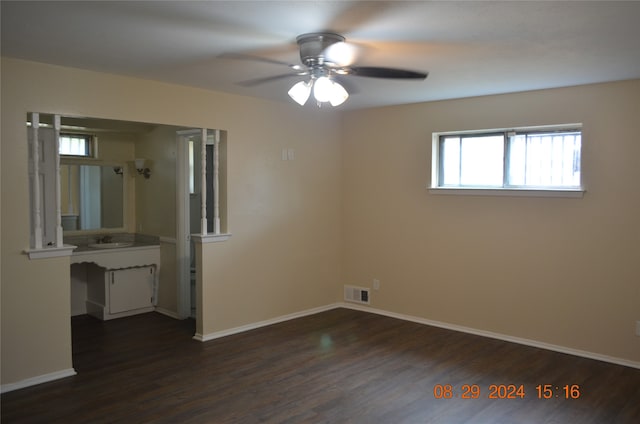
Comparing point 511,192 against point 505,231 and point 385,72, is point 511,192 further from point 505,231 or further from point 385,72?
point 385,72

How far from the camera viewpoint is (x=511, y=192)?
175 inches

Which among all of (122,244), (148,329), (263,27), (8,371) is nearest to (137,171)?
(122,244)

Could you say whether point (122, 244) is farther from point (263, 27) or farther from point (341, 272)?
point (263, 27)

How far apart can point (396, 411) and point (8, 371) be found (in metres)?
2.64

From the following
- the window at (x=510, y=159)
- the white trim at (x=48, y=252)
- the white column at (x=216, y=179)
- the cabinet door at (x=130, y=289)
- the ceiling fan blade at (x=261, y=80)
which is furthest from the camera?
the cabinet door at (x=130, y=289)

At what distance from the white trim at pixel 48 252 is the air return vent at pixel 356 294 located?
3074 mm

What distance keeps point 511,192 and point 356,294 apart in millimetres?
2100

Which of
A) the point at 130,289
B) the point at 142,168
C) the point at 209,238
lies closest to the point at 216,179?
the point at 209,238

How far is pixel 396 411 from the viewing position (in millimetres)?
3125

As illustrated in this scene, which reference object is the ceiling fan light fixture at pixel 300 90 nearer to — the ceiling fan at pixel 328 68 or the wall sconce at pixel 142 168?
the ceiling fan at pixel 328 68

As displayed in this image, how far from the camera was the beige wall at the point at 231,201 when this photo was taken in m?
3.39

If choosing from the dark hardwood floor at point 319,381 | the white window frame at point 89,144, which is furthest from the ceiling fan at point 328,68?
the white window frame at point 89,144

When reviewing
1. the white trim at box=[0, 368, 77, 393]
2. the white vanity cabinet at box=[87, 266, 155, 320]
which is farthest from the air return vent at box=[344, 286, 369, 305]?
the white trim at box=[0, 368, 77, 393]

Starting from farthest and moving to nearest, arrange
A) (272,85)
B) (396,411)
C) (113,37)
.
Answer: (272,85)
(396,411)
(113,37)
